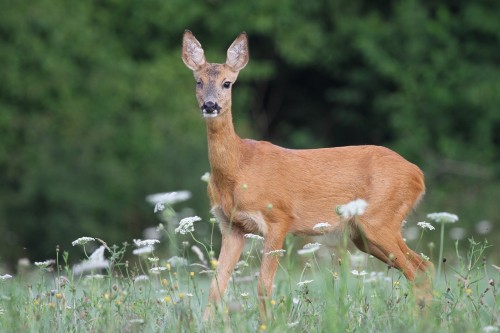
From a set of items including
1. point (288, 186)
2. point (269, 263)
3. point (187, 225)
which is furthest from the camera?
point (288, 186)

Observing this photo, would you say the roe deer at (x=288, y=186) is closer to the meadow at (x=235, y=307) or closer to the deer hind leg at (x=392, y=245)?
the deer hind leg at (x=392, y=245)

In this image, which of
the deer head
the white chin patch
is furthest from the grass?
the deer head

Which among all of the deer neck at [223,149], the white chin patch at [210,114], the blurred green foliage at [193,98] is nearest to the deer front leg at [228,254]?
the deer neck at [223,149]

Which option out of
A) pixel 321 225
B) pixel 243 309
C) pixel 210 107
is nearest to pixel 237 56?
pixel 210 107

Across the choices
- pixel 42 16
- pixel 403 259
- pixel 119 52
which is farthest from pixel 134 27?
pixel 403 259

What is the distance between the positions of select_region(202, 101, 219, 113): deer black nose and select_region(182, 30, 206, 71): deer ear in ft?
1.87

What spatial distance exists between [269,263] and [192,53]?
5.98 feet

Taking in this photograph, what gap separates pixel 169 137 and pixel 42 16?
347cm

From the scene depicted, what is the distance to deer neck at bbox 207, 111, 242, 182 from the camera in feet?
26.9

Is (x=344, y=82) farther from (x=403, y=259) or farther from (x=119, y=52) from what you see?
(x=403, y=259)

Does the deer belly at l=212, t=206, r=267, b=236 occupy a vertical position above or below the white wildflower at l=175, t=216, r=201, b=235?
below

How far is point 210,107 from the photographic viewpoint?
26.6 feet

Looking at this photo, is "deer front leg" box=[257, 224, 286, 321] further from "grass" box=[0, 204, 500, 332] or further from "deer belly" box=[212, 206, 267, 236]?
"grass" box=[0, 204, 500, 332]

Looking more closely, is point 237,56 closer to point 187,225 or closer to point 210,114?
point 210,114
